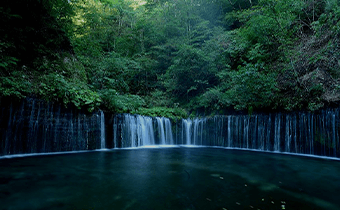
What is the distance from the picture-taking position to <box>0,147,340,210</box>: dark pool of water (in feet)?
9.07

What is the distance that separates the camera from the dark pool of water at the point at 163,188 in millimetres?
2766

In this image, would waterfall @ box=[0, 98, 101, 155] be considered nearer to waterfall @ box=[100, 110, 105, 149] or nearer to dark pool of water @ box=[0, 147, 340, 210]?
waterfall @ box=[100, 110, 105, 149]

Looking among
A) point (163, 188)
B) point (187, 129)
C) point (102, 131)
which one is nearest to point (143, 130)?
point (102, 131)

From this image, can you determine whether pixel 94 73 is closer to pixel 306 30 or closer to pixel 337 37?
pixel 337 37

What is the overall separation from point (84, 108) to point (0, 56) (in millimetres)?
3457

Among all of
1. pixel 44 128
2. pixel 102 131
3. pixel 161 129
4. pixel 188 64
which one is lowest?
pixel 161 129

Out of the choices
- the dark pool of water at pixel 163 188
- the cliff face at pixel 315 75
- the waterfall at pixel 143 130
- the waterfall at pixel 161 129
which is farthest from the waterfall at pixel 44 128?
the cliff face at pixel 315 75

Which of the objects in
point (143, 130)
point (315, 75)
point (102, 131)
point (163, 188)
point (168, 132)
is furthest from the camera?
point (168, 132)

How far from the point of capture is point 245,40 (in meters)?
13.5

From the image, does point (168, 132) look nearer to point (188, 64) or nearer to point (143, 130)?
point (143, 130)

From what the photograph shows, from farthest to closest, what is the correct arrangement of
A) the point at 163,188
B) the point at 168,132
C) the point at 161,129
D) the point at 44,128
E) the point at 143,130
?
1. the point at 168,132
2. the point at 161,129
3. the point at 143,130
4. the point at 44,128
5. the point at 163,188

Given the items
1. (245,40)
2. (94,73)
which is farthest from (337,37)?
(94,73)

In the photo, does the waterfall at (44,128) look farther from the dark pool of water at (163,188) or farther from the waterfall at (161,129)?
the waterfall at (161,129)

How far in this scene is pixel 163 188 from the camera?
3.49 meters
